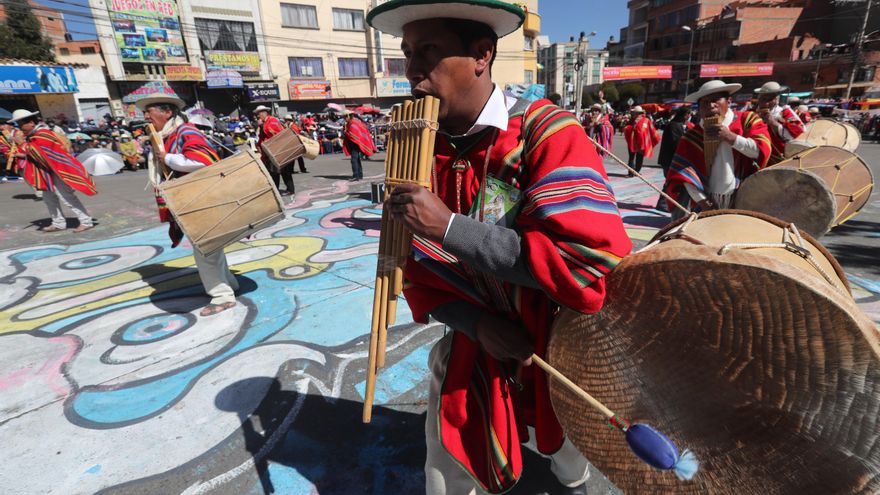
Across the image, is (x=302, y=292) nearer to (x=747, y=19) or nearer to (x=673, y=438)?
(x=673, y=438)

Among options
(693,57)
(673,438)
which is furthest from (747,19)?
(673,438)

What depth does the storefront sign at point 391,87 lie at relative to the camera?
35.3 meters

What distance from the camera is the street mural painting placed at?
2227 mm

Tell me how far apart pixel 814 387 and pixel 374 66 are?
37.5 meters

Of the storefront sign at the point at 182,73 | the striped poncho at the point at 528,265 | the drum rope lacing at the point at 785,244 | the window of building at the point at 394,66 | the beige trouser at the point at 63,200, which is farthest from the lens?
the window of building at the point at 394,66

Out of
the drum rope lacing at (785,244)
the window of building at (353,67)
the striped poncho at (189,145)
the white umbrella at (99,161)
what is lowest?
the white umbrella at (99,161)

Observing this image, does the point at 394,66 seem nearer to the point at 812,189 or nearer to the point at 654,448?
the point at 812,189

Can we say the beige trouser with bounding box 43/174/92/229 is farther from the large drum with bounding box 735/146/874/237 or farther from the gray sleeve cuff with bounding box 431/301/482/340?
A: the large drum with bounding box 735/146/874/237

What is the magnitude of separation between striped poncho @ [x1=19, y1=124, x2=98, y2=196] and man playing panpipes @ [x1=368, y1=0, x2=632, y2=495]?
7.93 m

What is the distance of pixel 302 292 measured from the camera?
4387 millimetres

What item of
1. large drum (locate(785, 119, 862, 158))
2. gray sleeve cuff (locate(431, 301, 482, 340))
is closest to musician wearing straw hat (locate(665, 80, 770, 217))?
large drum (locate(785, 119, 862, 158))

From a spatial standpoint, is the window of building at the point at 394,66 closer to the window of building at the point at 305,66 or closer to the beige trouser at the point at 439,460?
the window of building at the point at 305,66

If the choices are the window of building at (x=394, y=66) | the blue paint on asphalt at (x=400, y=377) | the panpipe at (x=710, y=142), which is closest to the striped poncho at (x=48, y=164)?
the blue paint on asphalt at (x=400, y=377)

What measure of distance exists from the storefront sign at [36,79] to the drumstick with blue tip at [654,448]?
33130 mm
